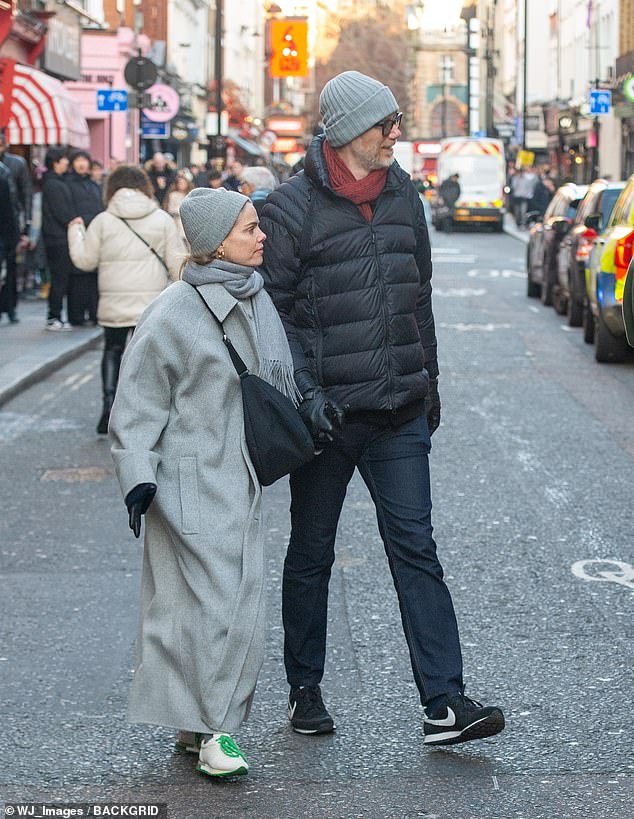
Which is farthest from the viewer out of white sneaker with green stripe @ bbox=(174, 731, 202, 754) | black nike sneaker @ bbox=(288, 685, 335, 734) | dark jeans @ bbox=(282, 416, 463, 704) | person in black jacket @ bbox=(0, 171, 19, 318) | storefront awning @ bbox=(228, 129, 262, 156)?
storefront awning @ bbox=(228, 129, 262, 156)

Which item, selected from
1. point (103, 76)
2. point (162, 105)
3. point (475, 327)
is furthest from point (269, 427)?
point (103, 76)

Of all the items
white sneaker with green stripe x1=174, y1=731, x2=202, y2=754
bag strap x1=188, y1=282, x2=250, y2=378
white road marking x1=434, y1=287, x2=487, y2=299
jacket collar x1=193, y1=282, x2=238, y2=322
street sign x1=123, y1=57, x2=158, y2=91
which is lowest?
white sneaker with green stripe x1=174, y1=731, x2=202, y2=754

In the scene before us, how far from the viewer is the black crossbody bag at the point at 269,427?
4.78 metres

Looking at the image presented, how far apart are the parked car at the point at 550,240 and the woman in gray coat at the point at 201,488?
54.1ft

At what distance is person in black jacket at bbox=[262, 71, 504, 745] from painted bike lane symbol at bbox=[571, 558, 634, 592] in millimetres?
2230

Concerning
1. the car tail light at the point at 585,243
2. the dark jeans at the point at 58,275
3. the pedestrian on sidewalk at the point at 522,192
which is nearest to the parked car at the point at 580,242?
the car tail light at the point at 585,243

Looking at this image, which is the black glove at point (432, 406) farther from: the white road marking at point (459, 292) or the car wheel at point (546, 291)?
the white road marking at point (459, 292)

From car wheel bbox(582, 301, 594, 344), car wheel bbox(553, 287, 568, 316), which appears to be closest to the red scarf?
car wheel bbox(582, 301, 594, 344)

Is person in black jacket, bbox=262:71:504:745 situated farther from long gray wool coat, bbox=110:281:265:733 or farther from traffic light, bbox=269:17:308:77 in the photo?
traffic light, bbox=269:17:308:77

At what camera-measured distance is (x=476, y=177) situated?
177ft

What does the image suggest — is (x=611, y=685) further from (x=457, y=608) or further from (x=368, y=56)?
(x=368, y=56)

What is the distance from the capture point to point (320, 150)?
5121mm

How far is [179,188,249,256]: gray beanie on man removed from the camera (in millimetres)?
4832

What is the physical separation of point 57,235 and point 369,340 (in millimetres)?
14447
